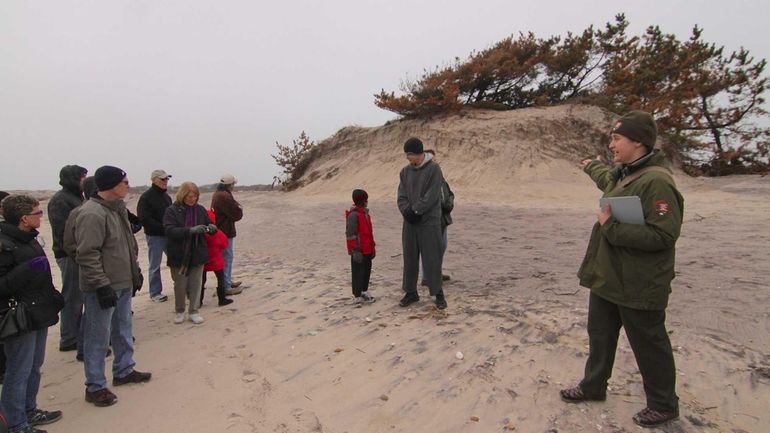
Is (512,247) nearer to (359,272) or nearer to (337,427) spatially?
(359,272)

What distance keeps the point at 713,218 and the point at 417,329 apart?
8.16 metres

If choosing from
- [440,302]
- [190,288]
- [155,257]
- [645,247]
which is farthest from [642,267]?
[155,257]

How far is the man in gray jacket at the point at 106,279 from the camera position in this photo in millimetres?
3424

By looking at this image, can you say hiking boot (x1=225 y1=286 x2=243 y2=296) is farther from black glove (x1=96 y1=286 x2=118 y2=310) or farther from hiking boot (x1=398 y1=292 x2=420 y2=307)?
black glove (x1=96 y1=286 x2=118 y2=310)

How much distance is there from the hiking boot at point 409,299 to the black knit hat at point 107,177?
3.22 m

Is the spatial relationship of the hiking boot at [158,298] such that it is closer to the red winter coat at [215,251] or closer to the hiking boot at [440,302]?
the red winter coat at [215,251]

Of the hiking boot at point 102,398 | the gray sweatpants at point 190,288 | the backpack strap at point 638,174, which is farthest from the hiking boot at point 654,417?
the gray sweatpants at point 190,288

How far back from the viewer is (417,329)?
454 cm

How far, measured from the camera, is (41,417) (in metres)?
3.27

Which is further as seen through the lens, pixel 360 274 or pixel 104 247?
pixel 360 274

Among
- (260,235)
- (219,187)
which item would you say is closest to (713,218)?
(219,187)

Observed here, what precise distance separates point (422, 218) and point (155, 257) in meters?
3.90

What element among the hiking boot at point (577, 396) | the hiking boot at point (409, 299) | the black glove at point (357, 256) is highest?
the black glove at point (357, 256)

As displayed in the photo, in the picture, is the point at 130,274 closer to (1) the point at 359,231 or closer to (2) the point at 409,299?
(1) the point at 359,231
